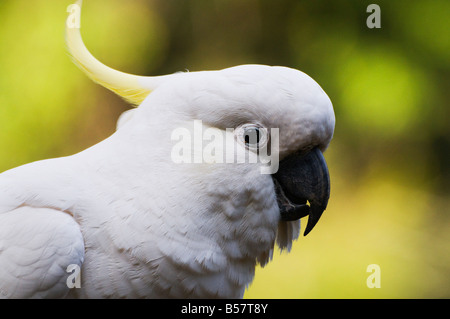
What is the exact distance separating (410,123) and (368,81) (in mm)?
490

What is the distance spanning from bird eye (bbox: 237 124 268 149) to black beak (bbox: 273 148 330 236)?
0.09m

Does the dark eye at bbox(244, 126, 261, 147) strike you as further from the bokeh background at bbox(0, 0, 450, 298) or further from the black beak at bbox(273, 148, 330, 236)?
the bokeh background at bbox(0, 0, 450, 298)

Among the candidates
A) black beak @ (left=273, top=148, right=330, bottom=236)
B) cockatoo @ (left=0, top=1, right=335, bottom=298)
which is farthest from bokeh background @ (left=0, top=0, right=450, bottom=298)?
black beak @ (left=273, top=148, right=330, bottom=236)

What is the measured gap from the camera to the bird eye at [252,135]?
0.99m

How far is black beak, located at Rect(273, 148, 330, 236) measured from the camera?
105 centimetres

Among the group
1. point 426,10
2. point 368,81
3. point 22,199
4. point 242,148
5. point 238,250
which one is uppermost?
point 426,10

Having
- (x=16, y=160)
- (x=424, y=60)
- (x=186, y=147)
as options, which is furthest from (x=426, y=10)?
(x=16, y=160)

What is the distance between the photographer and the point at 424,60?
3.09 m

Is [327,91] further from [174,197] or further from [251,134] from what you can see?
[174,197]

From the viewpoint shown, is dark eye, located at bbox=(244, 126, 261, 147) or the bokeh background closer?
dark eye, located at bbox=(244, 126, 261, 147)

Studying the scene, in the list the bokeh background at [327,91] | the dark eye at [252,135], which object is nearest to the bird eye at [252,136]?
the dark eye at [252,135]

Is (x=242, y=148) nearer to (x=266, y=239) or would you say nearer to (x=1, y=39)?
(x=266, y=239)

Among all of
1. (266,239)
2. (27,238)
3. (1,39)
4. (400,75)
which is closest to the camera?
(27,238)

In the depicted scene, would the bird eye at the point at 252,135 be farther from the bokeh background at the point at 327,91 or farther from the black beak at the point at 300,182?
the bokeh background at the point at 327,91
